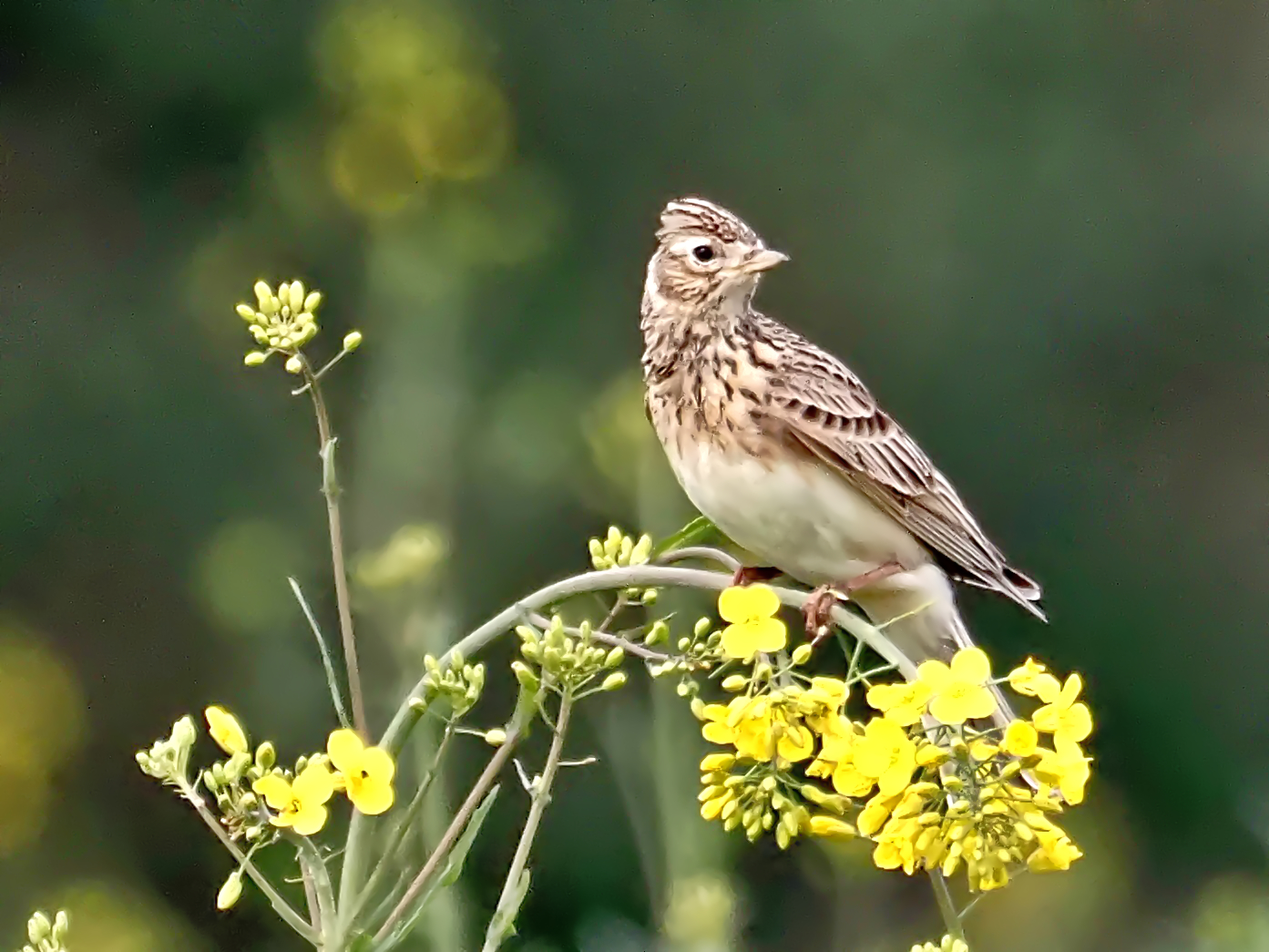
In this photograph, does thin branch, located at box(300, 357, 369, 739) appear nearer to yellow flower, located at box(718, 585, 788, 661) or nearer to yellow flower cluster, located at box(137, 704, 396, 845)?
yellow flower cluster, located at box(137, 704, 396, 845)

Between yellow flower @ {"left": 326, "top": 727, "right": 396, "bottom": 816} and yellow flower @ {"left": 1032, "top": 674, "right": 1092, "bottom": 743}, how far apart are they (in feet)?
2.02

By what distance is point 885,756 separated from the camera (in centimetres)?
179

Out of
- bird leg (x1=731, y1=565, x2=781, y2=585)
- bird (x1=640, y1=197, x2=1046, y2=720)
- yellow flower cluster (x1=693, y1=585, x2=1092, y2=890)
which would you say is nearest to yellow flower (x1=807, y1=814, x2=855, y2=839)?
yellow flower cluster (x1=693, y1=585, x2=1092, y2=890)

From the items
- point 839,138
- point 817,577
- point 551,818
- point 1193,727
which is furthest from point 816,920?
point 839,138

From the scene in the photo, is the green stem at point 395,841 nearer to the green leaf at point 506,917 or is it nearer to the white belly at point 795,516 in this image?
the green leaf at point 506,917

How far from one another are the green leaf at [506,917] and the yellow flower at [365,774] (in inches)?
5.9

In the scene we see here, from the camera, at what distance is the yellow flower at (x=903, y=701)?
1783 millimetres

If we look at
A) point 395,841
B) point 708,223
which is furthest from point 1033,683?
point 708,223

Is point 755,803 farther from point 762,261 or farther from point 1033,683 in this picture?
point 762,261

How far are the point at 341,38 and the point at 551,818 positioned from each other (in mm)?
2202

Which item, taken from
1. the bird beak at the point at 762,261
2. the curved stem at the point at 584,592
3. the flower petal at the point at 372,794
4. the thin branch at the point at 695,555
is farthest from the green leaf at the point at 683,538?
the bird beak at the point at 762,261

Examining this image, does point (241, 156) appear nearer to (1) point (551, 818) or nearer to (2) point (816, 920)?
(1) point (551, 818)

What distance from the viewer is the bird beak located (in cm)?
291

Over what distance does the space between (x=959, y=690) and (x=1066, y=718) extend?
134mm
